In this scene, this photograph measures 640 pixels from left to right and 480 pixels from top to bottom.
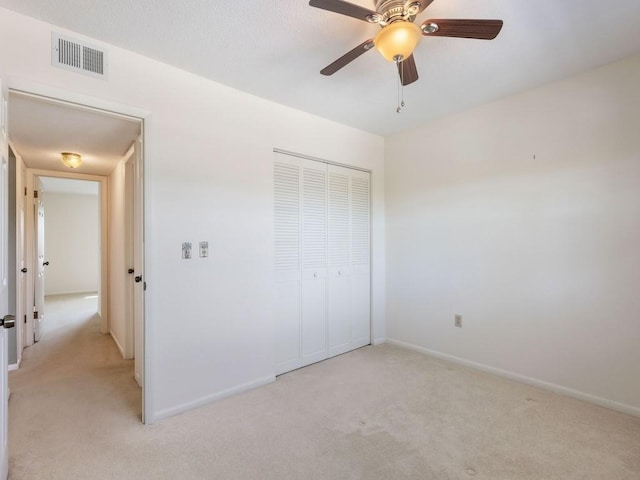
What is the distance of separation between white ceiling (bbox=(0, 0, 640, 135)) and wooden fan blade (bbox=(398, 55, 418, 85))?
250 mm

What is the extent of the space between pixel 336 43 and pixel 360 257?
2.27 metres

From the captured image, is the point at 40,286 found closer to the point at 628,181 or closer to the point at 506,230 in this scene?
the point at 506,230

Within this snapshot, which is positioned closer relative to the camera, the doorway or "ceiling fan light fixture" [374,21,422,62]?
"ceiling fan light fixture" [374,21,422,62]

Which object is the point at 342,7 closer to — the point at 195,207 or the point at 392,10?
the point at 392,10

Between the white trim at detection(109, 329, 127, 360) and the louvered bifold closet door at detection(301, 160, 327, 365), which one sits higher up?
the louvered bifold closet door at detection(301, 160, 327, 365)

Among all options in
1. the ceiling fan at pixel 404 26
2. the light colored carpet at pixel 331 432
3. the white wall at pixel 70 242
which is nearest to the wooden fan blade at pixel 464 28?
the ceiling fan at pixel 404 26

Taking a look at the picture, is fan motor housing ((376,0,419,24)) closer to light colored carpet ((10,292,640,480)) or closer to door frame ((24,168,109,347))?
light colored carpet ((10,292,640,480))

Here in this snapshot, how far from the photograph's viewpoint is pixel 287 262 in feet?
10.1

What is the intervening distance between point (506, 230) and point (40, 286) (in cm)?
584

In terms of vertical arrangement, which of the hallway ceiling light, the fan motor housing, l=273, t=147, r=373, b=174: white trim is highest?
the fan motor housing

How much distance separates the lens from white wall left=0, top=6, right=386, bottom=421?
2.07 meters

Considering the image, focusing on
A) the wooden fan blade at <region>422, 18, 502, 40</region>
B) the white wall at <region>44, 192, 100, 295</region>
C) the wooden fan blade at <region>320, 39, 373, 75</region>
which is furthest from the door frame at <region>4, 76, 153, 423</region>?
the white wall at <region>44, 192, 100, 295</region>

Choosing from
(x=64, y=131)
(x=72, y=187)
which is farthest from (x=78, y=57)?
(x=72, y=187)

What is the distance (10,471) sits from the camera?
172 cm
